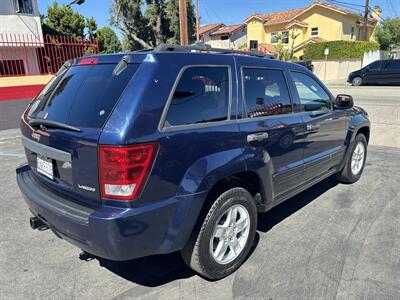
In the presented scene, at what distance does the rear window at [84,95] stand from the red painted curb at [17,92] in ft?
23.9

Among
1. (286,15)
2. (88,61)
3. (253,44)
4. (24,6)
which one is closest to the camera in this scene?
(88,61)

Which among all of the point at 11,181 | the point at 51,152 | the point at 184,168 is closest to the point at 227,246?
the point at 184,168

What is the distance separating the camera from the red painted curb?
9055mm

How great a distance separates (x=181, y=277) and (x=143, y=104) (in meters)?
1.57

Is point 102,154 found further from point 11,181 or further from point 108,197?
point 11,181

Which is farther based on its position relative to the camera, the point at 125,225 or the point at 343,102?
the point at 343,102

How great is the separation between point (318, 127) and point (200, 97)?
1.88 m

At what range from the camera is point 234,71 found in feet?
9.28

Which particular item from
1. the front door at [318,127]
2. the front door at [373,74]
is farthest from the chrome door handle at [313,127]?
the front door at [373,74]

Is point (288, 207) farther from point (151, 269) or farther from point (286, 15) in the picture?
point (286, 15)

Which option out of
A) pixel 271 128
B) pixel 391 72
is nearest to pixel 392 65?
pixel 391 72

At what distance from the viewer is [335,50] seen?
3031cm

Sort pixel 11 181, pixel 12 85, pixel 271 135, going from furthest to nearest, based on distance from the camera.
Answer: pixel 12 85 < pixel 11 181 < pixel 271 135

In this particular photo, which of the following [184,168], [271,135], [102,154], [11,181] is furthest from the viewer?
[11,181]
